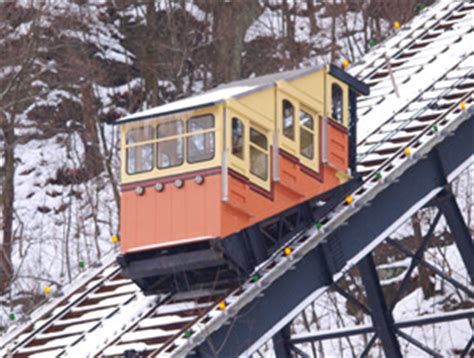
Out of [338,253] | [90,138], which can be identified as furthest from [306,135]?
[90,138]

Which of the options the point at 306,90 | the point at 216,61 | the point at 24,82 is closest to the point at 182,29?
the point at 216,61

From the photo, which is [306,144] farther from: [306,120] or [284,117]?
[284,117]

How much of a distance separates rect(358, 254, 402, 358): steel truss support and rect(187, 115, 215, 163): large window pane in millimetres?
6732

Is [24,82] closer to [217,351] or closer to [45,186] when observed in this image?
[45,186]

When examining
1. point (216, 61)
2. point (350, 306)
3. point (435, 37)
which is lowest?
point (350, 306)

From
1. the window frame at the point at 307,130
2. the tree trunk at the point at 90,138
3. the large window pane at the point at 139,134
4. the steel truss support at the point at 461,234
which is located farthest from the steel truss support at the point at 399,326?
the tree trunk at the point at 90,138

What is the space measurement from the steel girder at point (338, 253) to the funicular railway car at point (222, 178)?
26.4 inches

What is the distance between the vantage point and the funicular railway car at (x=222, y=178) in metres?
27.3

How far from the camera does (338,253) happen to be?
29.1m

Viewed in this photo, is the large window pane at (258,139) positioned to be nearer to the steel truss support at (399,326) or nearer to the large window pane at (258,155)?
the large window pane at (258,155)

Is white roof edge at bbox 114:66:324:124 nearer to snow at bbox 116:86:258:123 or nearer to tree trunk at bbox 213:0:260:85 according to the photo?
snow at bbox 116:86:258:123

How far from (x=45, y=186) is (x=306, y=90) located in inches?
884

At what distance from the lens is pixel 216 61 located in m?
54.6

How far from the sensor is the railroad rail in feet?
88.3
